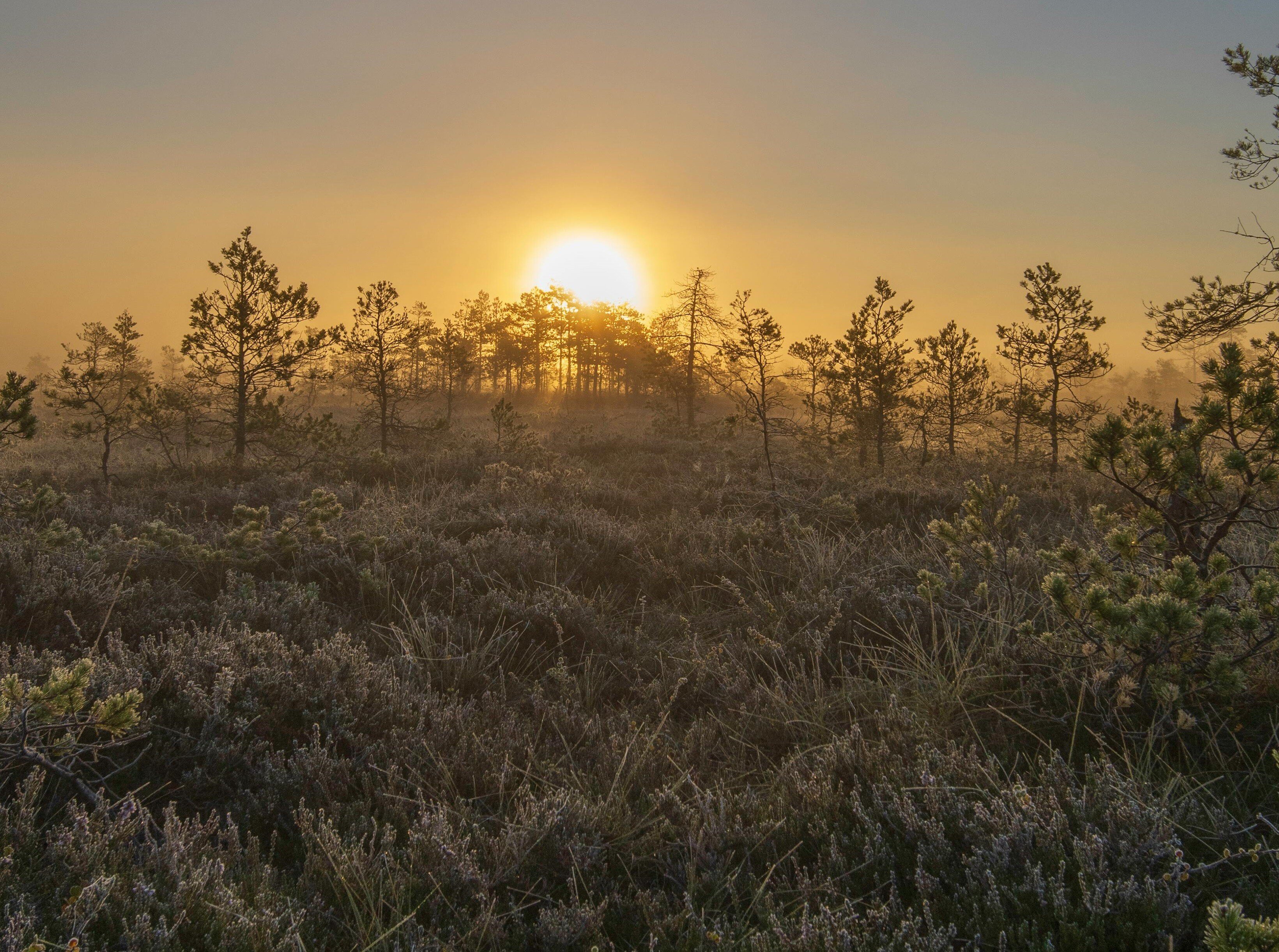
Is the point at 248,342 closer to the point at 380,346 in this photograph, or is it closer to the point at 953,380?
the point at 380,346

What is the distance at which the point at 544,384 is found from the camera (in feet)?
208

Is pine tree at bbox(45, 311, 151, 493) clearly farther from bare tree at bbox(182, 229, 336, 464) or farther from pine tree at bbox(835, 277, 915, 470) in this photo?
pine tree at bbox(835, 277, 915, 470)

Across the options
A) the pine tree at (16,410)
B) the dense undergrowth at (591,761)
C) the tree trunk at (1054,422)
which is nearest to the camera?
the dense undergrowth at (591,761)

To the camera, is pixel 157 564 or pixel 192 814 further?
pixel 157 564

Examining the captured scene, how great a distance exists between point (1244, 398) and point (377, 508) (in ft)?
25.7

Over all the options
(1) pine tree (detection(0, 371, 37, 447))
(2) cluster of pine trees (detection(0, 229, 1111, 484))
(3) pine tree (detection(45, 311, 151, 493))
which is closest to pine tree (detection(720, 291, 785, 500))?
(2) cluster of pine trees (detection(0, 229, 1111, 484))

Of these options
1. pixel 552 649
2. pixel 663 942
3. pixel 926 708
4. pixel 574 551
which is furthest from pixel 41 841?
pixel 574 551

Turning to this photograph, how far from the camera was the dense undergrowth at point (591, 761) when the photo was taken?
1.77 metres

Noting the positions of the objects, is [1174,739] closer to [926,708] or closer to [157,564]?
[926,708]

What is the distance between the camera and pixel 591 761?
306 centimetres

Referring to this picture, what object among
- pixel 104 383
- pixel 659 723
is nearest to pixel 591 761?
pixel 659 723

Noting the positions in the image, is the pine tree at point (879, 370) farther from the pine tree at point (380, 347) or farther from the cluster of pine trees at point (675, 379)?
the pine tree at point (380, 347)

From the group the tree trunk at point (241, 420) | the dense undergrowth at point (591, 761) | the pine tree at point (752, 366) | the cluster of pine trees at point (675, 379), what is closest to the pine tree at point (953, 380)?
the cluster of pine trees at point (675, 379)

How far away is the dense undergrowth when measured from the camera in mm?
1770
